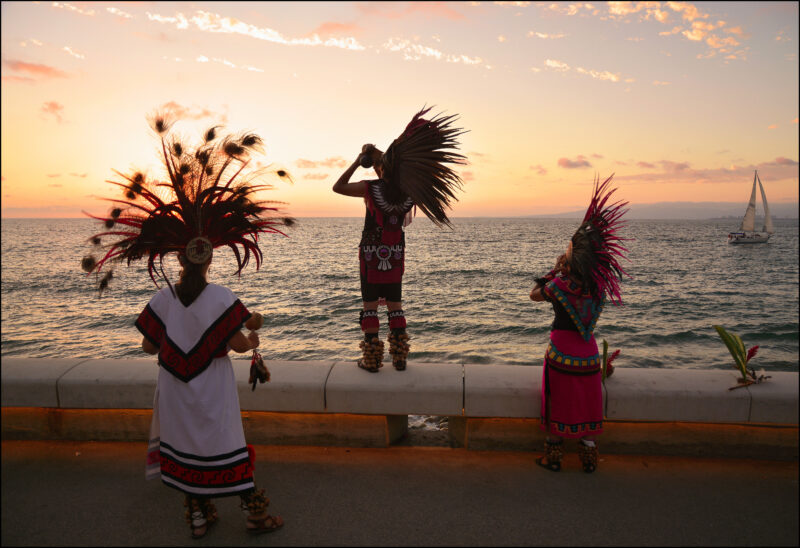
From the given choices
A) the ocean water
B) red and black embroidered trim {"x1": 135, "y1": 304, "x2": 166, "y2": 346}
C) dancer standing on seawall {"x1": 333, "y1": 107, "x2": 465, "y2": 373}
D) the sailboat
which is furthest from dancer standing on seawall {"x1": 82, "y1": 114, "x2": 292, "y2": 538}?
the sailboat

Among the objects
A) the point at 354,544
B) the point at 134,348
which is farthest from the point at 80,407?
the point at 134,348

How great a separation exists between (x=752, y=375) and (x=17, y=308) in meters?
28.2

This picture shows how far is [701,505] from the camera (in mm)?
3041

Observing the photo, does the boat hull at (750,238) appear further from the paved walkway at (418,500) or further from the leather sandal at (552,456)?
the leather sandal at (552,456)

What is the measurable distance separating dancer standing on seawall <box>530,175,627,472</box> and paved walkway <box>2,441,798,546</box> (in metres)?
0.25

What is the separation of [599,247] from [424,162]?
1609 millimetres

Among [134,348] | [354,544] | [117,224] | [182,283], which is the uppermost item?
[117,224]

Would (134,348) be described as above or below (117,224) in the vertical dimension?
below

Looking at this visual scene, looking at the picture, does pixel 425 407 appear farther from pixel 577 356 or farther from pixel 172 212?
pixel 172 212

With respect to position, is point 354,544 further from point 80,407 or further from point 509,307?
point 509,307

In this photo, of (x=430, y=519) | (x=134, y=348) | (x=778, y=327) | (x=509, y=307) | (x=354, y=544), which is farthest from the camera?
(x=509, y=307)

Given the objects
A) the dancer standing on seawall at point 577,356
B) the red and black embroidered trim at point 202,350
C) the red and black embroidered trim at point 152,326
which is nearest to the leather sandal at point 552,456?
the dancer standing on seawall at point 577,356

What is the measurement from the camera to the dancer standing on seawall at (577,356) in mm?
3439

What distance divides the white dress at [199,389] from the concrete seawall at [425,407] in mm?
862
